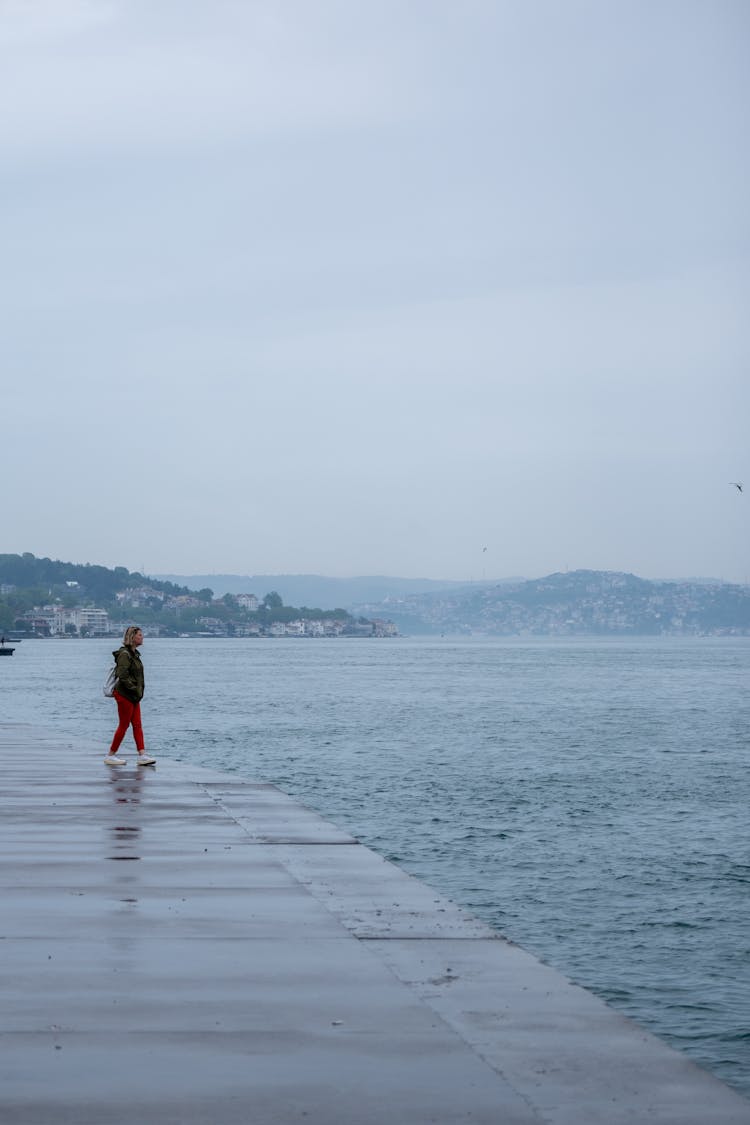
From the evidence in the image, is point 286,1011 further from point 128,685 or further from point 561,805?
point 561,805

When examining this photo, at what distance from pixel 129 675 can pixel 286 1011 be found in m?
14.2

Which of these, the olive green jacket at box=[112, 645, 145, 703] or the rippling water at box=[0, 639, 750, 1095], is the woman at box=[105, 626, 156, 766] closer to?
the olive green jacket at box=[112, 645, 145, 703]

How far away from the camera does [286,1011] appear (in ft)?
24.4

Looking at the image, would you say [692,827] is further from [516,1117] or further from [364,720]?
[364,720]

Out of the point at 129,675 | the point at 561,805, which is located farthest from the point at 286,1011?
the point at 561,805

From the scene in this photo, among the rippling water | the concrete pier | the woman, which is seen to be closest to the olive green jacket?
the woman

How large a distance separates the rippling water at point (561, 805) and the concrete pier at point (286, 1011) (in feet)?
10.5

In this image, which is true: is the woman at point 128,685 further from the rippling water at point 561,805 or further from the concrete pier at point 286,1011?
the concrete pier at point 286,1011

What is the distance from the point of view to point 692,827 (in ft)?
85.9

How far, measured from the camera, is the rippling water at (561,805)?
1473cm

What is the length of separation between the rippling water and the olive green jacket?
14.6ft

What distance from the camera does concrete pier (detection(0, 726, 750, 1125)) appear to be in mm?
5910

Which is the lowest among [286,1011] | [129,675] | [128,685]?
[286,1011]

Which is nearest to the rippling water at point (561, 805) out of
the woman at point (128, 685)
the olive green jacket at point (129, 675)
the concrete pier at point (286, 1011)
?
the concrete pier at point (286, 1011)
